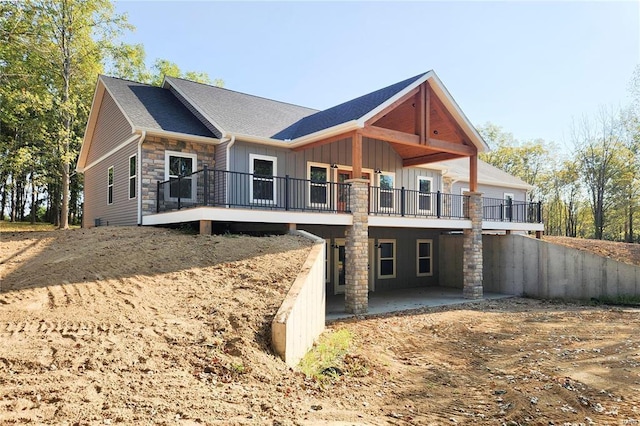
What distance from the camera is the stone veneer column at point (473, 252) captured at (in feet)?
47.9

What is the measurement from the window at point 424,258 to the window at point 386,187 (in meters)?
2.41

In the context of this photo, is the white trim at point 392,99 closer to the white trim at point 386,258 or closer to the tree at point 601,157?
the white trim at point 386,258

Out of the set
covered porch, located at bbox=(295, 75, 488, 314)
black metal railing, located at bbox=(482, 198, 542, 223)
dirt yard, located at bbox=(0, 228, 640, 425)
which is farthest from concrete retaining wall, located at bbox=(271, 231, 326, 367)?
black metal railing, located at bbox=(482, 198, 542, 223)

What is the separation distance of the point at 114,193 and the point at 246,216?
7401mm

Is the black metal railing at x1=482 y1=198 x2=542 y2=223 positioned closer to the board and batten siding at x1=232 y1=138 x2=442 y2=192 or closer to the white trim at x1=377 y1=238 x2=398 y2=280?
the board and batten siding at x1=232 y1=138 x2=442 y2=192

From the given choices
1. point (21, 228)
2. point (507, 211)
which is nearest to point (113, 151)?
point (21, 228)

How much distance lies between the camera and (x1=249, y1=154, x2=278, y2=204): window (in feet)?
44.4

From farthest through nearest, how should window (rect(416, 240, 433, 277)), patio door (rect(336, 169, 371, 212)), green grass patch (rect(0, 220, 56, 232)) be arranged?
green grass patch (rect(0, 220, 56, 232)) < window (rect(416, 240, 433, 277)) < patio door (rect(336, 169, 371, 212))

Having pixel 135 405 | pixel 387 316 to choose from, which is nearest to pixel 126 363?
pixel 135 405

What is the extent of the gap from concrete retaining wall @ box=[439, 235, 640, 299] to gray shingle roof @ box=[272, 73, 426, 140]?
7765 mm

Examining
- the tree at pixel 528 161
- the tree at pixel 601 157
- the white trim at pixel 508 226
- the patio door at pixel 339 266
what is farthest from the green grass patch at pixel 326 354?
the tree at pixel 528 161

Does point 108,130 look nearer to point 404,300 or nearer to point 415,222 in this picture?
point 415,222

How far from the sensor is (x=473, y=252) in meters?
14.8

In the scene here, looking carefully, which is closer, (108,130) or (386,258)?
(108,130)
